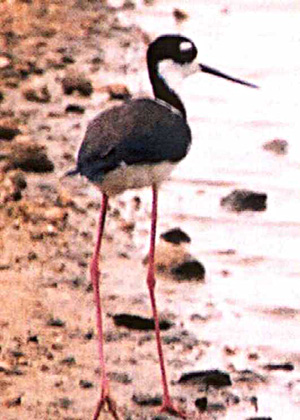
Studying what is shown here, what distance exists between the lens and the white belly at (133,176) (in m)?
4.38

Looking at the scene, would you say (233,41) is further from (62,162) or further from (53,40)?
(62,162)

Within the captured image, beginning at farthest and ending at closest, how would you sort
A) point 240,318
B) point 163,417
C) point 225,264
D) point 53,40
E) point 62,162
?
point 53,40
point 62,162
point 225,264
point 240,318
point 163,417

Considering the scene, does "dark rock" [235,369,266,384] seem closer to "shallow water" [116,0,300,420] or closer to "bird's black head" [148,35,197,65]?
"shallow water" [116,0,300,420]

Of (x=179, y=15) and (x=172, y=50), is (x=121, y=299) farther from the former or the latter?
(x=179, y=15)

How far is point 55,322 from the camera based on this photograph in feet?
15.6

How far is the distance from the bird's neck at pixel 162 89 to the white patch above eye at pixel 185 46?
3.7 inches

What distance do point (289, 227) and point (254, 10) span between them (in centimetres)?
276

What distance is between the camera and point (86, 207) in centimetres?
561

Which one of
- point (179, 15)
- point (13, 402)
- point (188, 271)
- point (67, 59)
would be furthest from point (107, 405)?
point (179, 15)

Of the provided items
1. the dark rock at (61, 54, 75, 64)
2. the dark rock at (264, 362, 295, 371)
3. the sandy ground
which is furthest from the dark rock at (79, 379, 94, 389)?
the dark rock at (61, 54, 75, 64)

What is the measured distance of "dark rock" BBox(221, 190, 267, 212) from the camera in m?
5.82

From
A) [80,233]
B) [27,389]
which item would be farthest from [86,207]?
[27,389]

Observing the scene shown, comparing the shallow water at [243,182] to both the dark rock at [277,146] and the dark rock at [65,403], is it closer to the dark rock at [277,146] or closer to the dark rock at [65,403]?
the dark rock at [277,146]

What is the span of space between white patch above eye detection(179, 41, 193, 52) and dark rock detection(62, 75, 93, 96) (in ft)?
6.28
